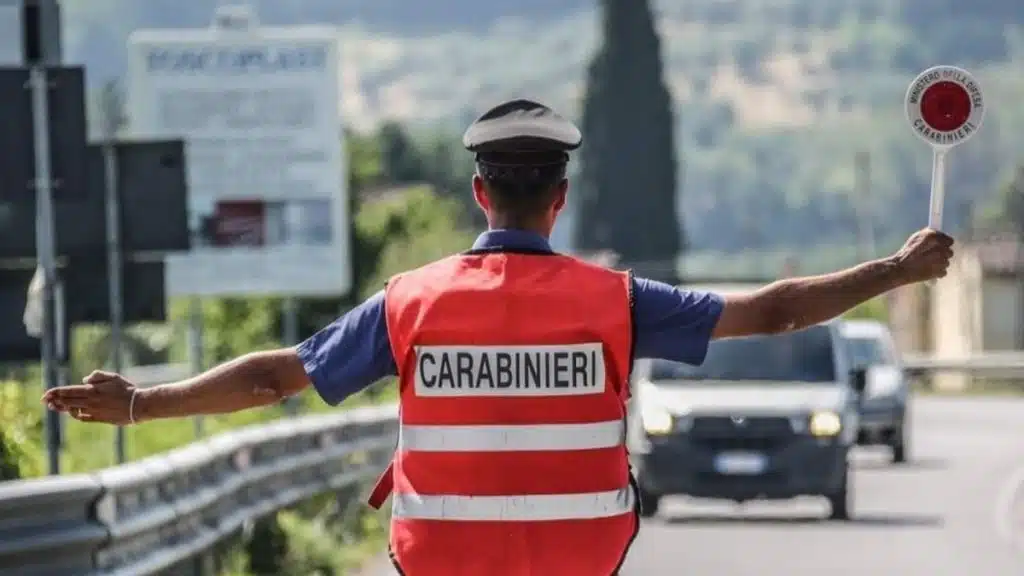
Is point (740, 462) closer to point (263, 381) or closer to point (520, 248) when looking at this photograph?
point (263, 381)

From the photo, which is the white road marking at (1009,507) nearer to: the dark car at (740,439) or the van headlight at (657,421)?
the dark car at (740,439)

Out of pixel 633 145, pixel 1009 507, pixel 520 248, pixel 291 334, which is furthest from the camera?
pixel 633 145

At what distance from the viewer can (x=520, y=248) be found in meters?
6.07

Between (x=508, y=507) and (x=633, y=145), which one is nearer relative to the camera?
(x=508, y=507)

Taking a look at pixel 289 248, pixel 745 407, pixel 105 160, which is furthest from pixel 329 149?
pixel 105 160

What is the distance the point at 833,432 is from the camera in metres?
22.8

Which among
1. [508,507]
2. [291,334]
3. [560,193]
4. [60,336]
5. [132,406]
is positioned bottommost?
[291,334]

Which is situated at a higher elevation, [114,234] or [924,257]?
[924,257]

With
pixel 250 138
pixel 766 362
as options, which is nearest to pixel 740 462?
pixel 766 362

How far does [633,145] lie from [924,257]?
156028mm

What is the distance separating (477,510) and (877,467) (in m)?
27.3

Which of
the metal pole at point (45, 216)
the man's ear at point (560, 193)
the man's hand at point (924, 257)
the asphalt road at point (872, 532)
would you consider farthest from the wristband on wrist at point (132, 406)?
the asphalt road at point (872, 532)

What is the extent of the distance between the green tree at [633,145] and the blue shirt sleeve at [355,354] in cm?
14980

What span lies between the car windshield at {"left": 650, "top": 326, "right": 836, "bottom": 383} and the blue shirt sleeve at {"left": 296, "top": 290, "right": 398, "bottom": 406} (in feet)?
56.6
